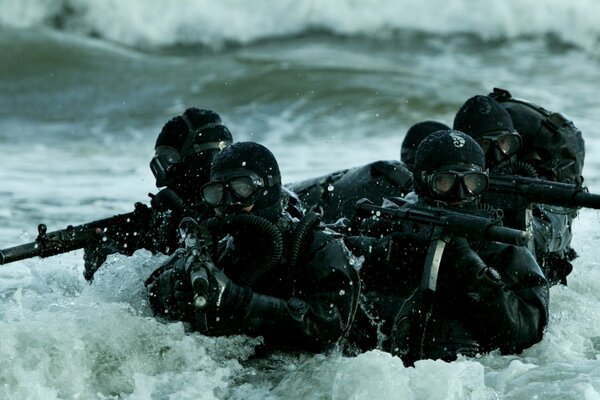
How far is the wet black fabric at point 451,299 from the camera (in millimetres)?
6688

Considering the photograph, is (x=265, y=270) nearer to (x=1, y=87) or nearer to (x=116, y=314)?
(x=116, y=314)

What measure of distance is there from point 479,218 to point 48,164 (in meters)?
10.2

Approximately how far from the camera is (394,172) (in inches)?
381

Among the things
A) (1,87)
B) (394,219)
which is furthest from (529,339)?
(1,87)

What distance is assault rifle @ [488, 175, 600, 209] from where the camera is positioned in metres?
7.54

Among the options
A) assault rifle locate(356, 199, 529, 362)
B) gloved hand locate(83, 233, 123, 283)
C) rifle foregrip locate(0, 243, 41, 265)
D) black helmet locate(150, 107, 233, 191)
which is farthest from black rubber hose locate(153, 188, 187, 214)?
assault rifle locate(356, 199, 529, 362)

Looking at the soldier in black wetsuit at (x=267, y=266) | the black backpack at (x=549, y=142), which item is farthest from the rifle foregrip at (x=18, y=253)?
the black backpack at (x=549, y=142)

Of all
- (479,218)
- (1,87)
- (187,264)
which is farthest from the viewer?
(1,87)

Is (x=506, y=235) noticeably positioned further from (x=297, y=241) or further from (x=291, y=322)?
(x=291, y=322)

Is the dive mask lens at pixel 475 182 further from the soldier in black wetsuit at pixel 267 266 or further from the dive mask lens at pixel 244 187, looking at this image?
the dive mask lens at pixel 244 187

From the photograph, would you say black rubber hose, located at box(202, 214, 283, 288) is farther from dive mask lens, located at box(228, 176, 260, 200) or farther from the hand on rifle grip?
the hand on rifle grip

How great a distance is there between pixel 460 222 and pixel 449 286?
42 cm

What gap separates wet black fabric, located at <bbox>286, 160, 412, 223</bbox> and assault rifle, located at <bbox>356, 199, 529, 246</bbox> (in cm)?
246

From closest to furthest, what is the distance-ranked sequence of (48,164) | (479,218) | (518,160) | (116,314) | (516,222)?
(479,218)
(116,314)
(516,222)
(518,160)
(48,164)
